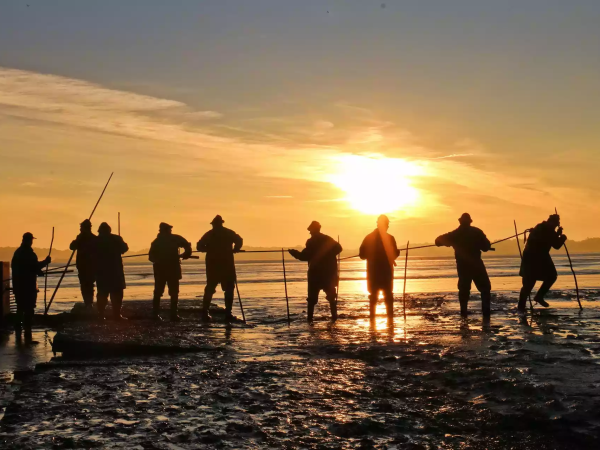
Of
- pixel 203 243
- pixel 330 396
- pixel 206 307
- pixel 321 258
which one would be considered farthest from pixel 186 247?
pixel 330 396

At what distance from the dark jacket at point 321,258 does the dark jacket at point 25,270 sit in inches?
190

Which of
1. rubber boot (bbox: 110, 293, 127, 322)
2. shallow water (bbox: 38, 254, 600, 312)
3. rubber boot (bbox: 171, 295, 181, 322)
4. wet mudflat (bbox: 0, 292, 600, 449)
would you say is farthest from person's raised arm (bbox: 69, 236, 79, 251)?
wet mudflat (bbox: 0, 292, 600, 449)

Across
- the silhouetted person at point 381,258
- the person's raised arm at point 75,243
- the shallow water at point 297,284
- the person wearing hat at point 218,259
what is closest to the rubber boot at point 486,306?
the silhouetted person at point 381,258

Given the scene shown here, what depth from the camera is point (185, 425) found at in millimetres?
5398

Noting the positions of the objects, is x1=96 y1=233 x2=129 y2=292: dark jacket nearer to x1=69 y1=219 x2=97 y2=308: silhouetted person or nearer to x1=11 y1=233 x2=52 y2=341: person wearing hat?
x1=69 y1=219 x2=97 y2=308: silhouetted person

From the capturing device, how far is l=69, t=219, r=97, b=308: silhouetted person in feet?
47.4

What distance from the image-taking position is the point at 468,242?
13.8m

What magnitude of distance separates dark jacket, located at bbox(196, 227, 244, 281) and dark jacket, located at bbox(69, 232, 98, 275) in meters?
2.23

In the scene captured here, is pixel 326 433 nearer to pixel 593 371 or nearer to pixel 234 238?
pixel 593 371

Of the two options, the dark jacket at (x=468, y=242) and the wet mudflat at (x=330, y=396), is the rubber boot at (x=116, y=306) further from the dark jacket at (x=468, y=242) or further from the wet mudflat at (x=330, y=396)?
the dark jacket at (x=468, y=242)

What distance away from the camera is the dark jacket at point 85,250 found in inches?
559

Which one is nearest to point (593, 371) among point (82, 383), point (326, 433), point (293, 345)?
point (326, 433)

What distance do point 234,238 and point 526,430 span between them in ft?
31.6

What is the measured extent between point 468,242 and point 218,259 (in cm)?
497
